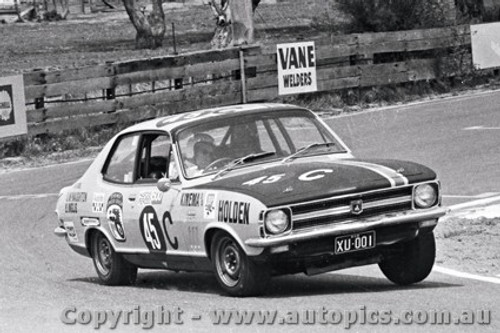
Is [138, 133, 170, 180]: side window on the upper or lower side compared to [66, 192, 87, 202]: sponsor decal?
upper

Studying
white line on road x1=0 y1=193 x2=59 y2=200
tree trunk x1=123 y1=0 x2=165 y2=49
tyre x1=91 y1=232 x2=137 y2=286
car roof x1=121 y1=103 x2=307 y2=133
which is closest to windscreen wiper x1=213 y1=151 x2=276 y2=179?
car roof x1=121 y1=103 x2=307 y2=133

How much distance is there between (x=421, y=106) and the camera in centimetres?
2783

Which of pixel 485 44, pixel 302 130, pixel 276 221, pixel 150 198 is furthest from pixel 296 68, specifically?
pixel 276 221

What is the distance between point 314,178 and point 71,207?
2.99m

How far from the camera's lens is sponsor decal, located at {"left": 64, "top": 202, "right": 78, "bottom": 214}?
1162 cm

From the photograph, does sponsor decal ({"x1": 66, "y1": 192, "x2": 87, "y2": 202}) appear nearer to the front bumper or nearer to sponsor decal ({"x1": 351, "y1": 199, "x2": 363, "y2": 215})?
the front bumper

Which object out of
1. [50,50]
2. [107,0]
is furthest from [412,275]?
[107,0]

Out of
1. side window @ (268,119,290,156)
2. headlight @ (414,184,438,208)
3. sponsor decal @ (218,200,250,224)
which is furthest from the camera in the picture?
side window @ (268,119,290,156)

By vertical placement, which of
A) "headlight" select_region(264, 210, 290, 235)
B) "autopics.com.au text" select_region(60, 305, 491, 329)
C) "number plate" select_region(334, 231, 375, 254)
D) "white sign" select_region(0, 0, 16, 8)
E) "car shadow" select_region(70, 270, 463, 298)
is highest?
"headlight" select_region(264, 210, 290, 235)

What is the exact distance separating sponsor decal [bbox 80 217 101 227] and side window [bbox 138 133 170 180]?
0.64m

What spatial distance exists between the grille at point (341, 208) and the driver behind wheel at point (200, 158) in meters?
1.30

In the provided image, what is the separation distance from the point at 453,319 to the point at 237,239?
5.86 ft

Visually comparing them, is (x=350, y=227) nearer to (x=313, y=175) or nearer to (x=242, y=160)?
(x=313, y=175)

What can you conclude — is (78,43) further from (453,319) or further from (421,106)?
(453,319)
